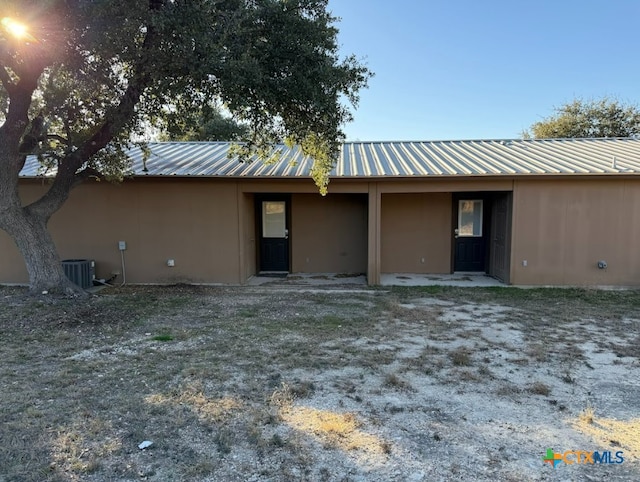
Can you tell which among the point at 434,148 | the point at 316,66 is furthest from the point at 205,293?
the point at 434,148

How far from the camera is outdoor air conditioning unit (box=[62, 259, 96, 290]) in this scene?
8.32 metres

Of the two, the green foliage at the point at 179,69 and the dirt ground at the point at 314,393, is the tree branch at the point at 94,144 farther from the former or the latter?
the dirt ground at the point at 314,393

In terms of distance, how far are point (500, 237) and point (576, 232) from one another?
152 centimetres

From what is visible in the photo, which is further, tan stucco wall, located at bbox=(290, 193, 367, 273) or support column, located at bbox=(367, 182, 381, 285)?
tan stucco wall, located at bbox=(290, 193, 367, 273)

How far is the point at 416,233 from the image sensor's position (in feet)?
33.9

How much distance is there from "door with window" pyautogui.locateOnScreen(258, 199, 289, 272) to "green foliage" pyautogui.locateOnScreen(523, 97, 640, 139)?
2054 cm

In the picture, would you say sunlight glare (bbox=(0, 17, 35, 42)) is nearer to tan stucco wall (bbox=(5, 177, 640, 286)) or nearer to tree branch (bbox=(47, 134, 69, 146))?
tree branch (bbox=(47, 134, 69, 146))

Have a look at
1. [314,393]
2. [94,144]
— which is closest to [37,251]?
[94,144]

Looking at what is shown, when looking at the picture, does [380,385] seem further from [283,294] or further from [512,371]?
[283,294]

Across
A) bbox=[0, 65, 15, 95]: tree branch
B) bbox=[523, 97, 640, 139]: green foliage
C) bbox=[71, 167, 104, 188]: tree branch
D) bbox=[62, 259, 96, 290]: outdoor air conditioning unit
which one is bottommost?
bbox=[62, 259, 96, 290]: outdoor air conditioning unit

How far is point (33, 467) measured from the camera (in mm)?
2449

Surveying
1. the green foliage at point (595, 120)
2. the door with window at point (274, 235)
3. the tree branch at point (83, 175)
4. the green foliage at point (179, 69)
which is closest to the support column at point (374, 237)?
the green foliage at point (179, 69)

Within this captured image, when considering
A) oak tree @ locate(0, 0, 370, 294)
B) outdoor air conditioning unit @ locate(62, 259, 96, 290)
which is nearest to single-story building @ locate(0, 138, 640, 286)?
outdoor air conditioning unit @ locate(62, 259, 96, 290)

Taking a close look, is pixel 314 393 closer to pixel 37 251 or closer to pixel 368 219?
pixel 368 219
